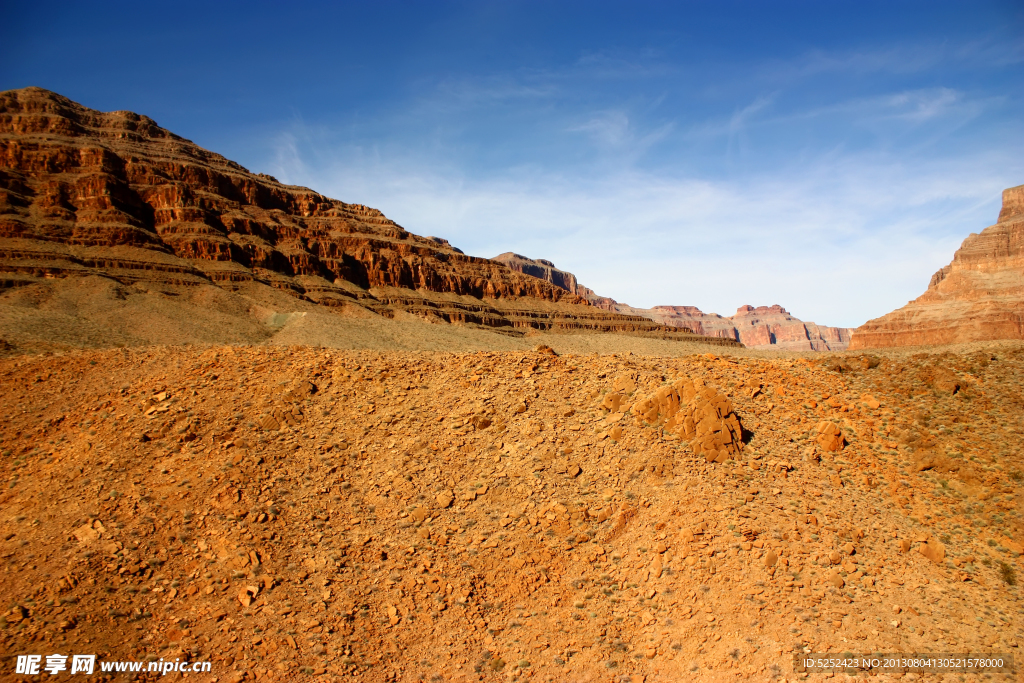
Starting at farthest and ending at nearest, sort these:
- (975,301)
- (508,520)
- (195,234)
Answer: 1. (975,301)
2. (195,234)
3. (508,520)

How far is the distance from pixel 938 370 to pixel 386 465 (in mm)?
14259

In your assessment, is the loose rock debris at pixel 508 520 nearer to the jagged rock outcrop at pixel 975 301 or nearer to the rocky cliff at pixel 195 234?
the rocky cliff at pixel 195 234

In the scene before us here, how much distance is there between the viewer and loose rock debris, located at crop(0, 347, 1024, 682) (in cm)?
785

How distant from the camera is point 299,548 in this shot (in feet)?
30.2

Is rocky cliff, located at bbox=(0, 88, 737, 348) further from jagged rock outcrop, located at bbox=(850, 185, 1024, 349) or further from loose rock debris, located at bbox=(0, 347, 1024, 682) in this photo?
loose rock debris, located at bbox=(0, 347, 1024, 682)

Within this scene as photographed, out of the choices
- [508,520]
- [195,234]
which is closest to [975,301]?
[508,520]

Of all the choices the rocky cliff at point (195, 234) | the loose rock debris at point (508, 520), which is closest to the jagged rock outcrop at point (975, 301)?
the rocky cliff at point (195, 234)

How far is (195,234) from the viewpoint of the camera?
239 ft

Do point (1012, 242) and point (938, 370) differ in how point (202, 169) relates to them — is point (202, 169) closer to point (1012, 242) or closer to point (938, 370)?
point (938, 370)

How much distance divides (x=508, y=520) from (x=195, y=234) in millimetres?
78673

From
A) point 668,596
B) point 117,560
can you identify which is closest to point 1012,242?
point 668,596

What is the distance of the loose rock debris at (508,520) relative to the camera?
7.85 metres

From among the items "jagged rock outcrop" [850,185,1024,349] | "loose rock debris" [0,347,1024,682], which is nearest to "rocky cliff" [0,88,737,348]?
"jagged rock outcrop" [850,185,1024,349]

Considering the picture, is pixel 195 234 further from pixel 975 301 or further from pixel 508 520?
pixel 975 301
